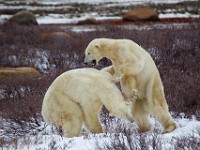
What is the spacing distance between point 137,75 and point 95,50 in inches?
19.9

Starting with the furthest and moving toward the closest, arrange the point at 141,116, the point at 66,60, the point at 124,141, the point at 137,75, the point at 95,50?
1. the point at 66,60
2. the point at 141,116
3. the point at 95,50
4. the point at 137,75
5. the point at 124,141

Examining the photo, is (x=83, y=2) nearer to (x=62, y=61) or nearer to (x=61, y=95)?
(x=62, y=61)

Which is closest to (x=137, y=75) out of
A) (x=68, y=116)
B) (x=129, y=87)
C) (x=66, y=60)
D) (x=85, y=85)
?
(x=129, y=87)

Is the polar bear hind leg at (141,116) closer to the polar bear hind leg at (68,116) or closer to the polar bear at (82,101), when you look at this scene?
the polar bear at (82,101)

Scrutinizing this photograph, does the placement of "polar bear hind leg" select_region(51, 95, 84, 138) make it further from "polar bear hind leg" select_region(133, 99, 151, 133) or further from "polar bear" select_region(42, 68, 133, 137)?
"polar bear hind leg" select_region(133, 99, 151, 133)

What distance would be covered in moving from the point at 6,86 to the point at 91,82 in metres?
4.64

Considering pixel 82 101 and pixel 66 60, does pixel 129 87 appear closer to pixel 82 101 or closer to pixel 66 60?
pixel 82 101

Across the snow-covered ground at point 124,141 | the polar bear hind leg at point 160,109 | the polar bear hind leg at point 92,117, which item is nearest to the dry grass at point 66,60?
the snow-covered ground at point 124,141

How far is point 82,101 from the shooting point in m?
5.02

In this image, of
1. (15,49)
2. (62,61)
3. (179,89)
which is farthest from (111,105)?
(15,49)

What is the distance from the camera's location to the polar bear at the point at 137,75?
4.99 metres

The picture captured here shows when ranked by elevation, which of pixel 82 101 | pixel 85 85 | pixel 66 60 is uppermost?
pixel 85 85

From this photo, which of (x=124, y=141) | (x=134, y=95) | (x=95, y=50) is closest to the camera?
(x=124, y=141)

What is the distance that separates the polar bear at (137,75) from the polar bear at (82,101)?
13 centimetres
